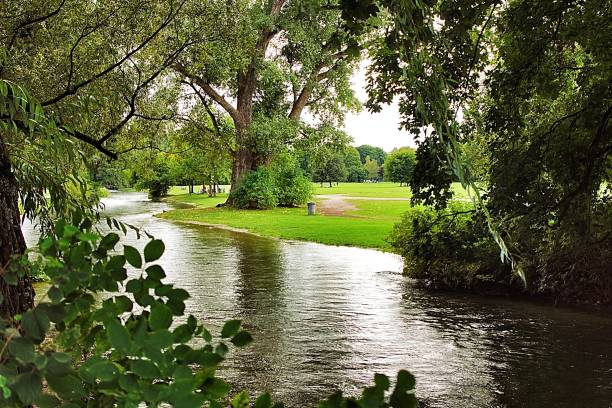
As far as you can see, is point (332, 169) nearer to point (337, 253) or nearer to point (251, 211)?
point (251, 211)

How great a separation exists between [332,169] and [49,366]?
110 metres

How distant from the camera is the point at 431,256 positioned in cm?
1024

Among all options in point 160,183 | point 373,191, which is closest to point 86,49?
point 160,183

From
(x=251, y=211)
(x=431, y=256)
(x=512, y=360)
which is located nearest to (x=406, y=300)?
(x=431, y=256)

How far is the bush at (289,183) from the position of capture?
36.4 meters

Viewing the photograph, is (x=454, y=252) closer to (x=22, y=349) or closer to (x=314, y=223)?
(x=22, y=349)

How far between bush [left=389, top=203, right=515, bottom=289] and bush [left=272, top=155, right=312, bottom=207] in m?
23.6

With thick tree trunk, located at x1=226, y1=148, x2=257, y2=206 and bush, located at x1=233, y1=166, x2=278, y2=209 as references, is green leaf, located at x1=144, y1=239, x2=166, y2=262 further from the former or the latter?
thick tree trunk, located at x1=226, y1=148, x2=257, y2=206

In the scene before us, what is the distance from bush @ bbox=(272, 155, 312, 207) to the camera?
3637 centimetres

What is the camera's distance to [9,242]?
84.9 inches

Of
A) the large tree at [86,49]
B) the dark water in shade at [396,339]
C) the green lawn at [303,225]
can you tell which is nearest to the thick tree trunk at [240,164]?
the green lawn at [303,225]

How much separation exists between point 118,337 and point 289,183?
36078 millimetres

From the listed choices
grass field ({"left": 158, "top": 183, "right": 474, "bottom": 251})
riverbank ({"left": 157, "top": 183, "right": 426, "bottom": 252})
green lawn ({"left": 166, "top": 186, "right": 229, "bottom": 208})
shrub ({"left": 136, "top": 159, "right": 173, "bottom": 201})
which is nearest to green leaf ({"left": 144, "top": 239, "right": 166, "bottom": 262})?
riverbank ({"left": 157, "top": 183, "right": 426, "bottom": 252})

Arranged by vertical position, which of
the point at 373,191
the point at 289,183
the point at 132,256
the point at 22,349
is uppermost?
the point at 289,183
